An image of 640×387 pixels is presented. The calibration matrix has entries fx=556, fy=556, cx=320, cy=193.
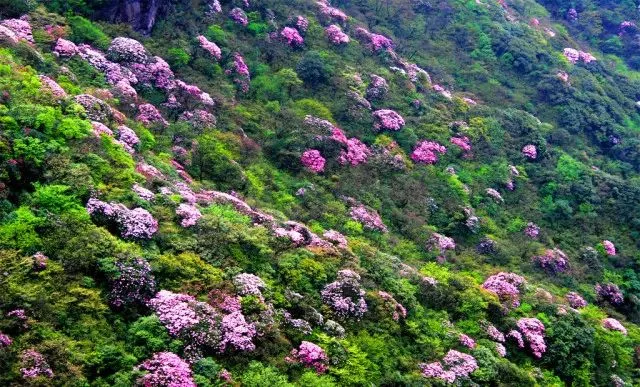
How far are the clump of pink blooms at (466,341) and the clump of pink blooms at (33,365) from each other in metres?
15.7

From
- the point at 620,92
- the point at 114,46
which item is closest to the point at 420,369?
the point at 114,46

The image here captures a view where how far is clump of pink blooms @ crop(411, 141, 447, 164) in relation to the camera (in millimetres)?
36688

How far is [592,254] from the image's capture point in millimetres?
34688

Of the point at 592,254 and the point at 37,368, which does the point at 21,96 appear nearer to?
the point at 37,368

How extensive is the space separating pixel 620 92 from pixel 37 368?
5489 cm

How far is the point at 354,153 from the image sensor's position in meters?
34.3

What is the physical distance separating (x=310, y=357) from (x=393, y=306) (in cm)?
524

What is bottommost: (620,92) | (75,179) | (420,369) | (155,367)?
(420,369)

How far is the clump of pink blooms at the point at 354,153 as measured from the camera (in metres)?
33.7

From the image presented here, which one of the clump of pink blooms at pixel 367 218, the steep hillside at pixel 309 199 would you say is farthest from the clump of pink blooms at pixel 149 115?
the clump of pink blooms at pixel 367 218

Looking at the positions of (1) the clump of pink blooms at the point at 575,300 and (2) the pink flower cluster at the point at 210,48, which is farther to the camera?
(2) the pink flower cluster at the point at 210,48

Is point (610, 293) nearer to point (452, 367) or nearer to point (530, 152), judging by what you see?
point (530, 152)

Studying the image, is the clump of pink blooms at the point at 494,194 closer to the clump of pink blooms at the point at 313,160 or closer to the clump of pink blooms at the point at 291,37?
the clump of pink blooms at the point at 313,160

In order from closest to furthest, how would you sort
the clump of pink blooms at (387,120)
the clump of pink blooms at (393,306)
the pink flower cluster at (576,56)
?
the clump of pink blooms at (393,306) < the clump of pink blooms at (387,120) < the pink flower cluster at (576,56)
